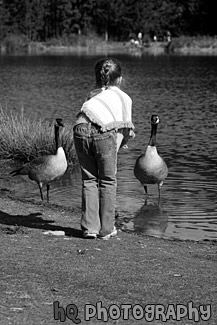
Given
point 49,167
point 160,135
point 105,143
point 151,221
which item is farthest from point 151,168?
A: point 160,135

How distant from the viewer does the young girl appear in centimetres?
750

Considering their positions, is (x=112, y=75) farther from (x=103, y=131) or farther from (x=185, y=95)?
(x=185, y=95)

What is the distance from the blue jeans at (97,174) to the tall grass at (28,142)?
7.58 m

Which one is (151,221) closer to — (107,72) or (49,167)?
(49,167)

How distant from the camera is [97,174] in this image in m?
7.79

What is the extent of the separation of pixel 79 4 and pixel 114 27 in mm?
5631

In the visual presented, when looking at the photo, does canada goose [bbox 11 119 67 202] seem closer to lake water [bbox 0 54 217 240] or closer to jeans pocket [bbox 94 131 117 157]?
lake water [bbox 0 54 217 240]

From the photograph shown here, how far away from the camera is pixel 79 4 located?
9981 centimetres

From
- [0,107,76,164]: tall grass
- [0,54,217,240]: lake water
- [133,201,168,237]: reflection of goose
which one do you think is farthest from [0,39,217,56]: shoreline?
[133,201,168,237]: reflection of goose

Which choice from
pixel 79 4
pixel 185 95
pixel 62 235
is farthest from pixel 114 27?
pixel 62 235

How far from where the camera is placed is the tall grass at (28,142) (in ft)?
50.6

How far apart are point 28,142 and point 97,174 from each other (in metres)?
7.92

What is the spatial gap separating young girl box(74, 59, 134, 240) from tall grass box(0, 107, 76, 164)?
24.9 feet

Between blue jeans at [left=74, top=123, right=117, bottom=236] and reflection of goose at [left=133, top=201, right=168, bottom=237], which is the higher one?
blue jeans at [left=74, top=123, right=117, bottom=236]
